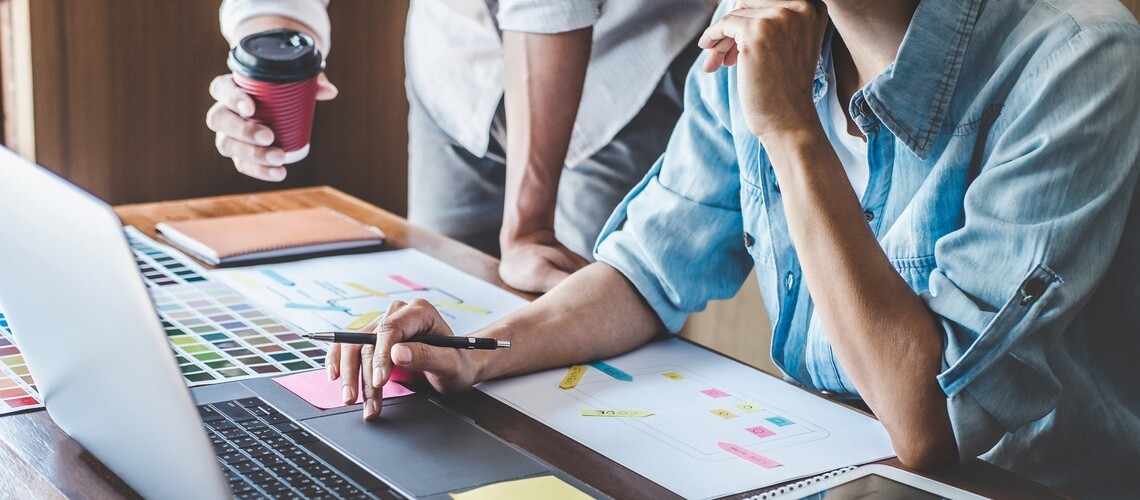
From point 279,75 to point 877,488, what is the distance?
811mm

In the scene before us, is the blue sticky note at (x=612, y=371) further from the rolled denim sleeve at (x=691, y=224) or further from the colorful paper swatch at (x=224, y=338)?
the colorful paper swatch at (x=224, y=338)

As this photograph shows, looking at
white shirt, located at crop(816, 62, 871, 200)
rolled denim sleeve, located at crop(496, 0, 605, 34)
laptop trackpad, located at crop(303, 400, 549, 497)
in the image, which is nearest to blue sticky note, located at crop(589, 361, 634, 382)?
laptop trackpad, located at crop(303, 400, 549, 497)

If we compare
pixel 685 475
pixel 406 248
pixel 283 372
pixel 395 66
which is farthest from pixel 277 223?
pixel 395 66

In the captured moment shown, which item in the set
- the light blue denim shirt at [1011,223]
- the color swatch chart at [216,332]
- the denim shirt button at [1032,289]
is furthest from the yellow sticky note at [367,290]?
the denim shirt button at [1032,289]

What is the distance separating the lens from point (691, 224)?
1.40 meters

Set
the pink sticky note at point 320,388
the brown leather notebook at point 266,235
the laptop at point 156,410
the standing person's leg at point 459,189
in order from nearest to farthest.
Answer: the laptop at point 156,410 → the pink sticky note at point 320,388 → the brown leather notebook at point 266,235 → the standing person's leg at point 459,189

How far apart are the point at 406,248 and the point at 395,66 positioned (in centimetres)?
139

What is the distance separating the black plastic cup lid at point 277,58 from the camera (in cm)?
131

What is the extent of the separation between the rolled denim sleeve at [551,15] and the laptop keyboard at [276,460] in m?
0.86

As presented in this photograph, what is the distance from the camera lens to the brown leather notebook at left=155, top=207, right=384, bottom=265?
1583mm

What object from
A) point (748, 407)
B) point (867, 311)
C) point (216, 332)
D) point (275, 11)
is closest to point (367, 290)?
point (216, 332)

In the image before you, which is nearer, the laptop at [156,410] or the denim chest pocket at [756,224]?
the laptop at [156,410]

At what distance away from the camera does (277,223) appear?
68.2 inches

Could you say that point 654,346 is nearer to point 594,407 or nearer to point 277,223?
point 594,407
